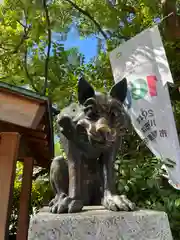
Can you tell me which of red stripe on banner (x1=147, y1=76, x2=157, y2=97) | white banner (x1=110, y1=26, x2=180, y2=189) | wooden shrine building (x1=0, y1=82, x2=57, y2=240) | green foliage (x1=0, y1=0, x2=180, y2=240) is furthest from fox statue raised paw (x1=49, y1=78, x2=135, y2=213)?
green foliage (x1=0, y1=0, x2=180, y2=240)

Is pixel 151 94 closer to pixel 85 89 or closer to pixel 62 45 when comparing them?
pixel 85 89

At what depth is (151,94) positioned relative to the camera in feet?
8.82

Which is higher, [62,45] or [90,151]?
[62,45]

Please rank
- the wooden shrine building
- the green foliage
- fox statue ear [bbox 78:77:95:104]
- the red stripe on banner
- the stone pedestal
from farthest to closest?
the green foliage, the red stripe on banner, the wooden shrine building, fox statue ear [bbox 78:77:95:104], the stone pedestal

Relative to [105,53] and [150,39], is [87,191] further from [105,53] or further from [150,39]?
[105,53]

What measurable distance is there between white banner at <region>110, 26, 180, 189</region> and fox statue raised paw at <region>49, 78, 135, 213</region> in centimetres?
97

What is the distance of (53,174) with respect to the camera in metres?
1.65

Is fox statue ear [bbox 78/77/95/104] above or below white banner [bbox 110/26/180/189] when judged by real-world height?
below

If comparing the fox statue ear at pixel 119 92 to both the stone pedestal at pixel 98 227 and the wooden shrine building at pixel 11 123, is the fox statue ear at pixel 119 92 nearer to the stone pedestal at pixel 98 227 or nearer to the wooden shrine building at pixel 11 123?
the stone pedestal at pixel 98 227

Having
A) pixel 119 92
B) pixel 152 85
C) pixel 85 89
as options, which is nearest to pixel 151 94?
pixel 152 85

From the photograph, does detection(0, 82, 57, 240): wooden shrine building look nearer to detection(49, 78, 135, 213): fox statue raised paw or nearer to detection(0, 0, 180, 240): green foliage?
detection(49, 78, 135, 213): fox statue raised paw

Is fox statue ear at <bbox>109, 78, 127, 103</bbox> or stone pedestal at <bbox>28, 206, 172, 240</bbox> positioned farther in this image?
fox statue ear at <bbox>109, 78, 127, 103</bbox>

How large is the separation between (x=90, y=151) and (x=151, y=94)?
1.27 meters

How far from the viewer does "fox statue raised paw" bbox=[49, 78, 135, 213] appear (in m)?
1.42
